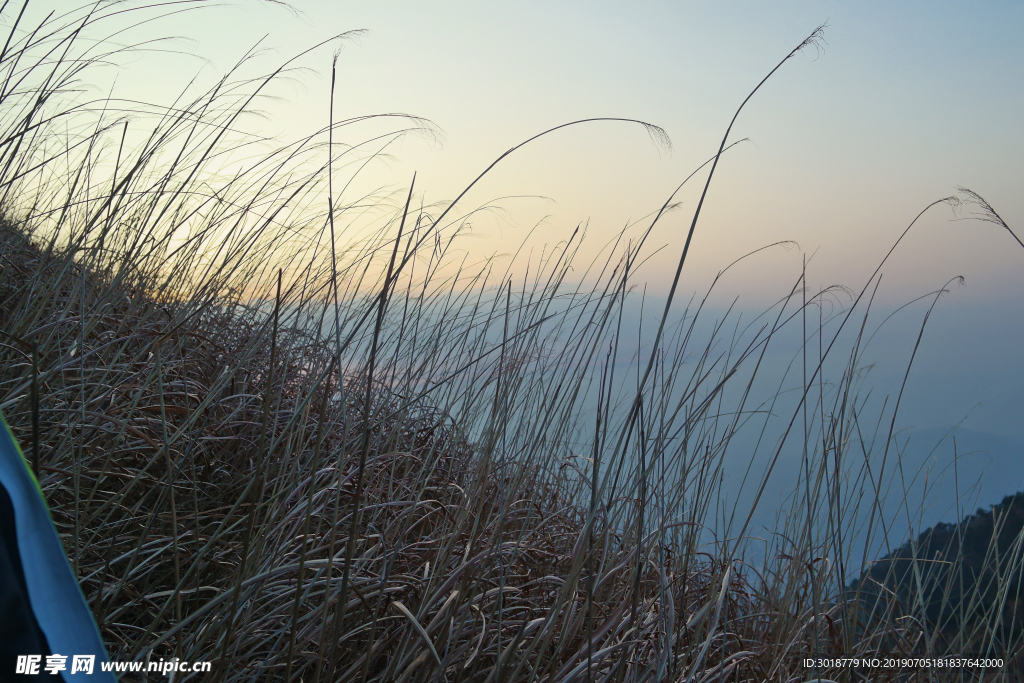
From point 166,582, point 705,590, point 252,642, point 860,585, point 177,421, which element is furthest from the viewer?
point 705,590

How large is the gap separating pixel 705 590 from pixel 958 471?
2.58ft

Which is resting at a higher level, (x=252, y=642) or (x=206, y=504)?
(x=206, y=504)

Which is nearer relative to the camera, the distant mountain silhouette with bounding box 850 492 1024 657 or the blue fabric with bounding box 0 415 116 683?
the blue fabric with bounding box 0 415 116 683

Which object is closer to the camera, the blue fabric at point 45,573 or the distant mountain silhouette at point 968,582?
the blue fabric at point 45,573

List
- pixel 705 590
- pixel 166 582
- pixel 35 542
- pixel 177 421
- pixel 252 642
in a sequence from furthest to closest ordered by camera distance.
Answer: pixel 705 590 < pixel 177 421 < pixel 166 582 < pixel 252 642 < pixel 35 542

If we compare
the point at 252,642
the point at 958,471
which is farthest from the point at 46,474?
the point at 958,471

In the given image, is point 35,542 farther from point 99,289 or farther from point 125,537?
point 99,289

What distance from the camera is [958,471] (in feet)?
4.95

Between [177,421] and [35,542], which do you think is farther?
[177,421]

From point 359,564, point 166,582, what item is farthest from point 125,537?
point 359,564

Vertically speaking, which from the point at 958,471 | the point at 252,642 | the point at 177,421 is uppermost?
the point at 958,471

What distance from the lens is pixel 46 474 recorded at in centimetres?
92

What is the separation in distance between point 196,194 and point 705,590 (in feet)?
5.52

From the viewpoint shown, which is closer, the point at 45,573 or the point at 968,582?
the point at 45,573
